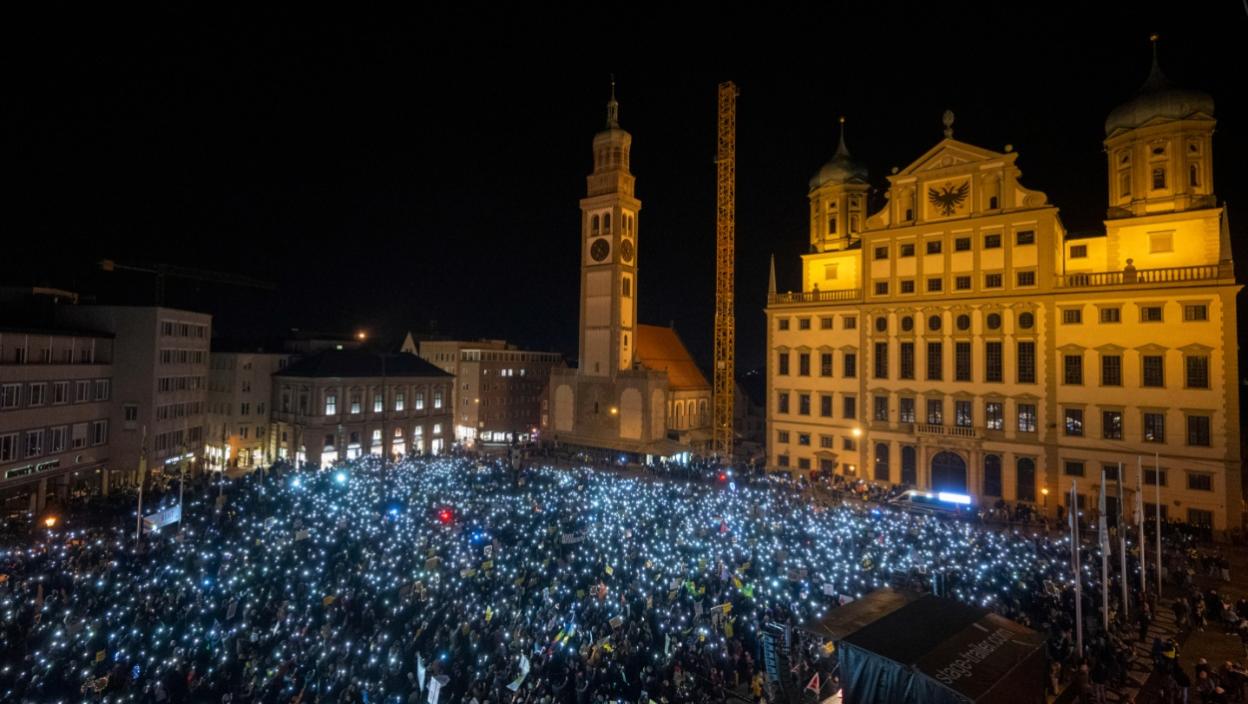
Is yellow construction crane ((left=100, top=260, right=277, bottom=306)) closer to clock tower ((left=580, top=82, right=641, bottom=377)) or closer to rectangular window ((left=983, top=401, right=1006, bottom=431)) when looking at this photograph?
clock tower ((left=580, top=82, right=641, bottom=377))

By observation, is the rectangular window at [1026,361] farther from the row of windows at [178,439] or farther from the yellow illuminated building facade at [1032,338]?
the row of windows at [178,439]

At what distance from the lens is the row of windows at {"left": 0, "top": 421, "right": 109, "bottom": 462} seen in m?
29.4

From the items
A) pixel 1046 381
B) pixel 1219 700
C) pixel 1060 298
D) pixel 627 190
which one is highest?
pixel 627 190

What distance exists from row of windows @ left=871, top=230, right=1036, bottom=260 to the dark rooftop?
42241 millimetres

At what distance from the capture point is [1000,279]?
121 feet

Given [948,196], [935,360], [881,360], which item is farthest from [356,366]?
[948,196]

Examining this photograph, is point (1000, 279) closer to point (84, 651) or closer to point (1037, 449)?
point (1037, 449)

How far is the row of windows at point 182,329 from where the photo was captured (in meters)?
39.3

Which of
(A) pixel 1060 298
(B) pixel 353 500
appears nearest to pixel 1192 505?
(A) pixel 1060 298

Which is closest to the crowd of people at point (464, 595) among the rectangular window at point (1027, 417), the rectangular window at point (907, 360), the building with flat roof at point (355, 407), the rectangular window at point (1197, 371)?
the rectangular window at point (1027, 417)

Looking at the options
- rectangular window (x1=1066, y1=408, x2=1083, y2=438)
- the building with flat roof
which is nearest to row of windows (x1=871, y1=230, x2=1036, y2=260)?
rectangular window (x1=1066, y1=408, x2=1083, y2=438)

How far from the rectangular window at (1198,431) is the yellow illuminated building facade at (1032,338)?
62mm

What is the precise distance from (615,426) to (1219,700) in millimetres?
43168

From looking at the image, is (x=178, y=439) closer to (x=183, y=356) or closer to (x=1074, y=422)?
(x=183, y=356)
